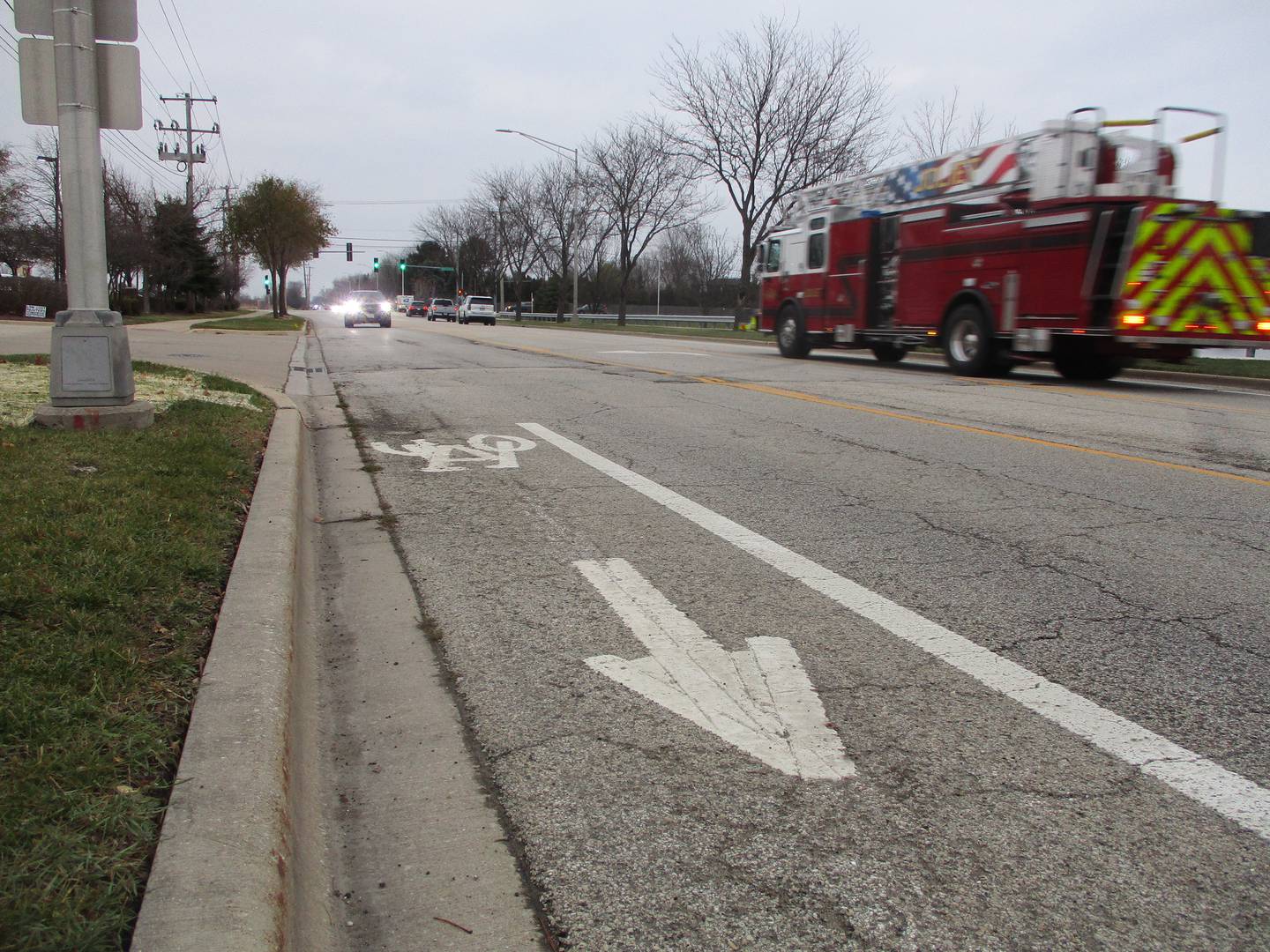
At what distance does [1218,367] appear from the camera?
687 inches

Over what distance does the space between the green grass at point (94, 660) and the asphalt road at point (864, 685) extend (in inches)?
34.1

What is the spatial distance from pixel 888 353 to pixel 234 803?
1924 centimetres

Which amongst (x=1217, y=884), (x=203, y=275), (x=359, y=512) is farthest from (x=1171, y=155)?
(x=203, y=275)

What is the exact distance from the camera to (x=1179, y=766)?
2.80 meters

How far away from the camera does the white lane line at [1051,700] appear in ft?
8.72

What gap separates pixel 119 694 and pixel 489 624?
4.83ft

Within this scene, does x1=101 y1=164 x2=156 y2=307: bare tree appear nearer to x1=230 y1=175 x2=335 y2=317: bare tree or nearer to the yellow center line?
x1=230 y1=175 x2=335 y2=317: bare tree

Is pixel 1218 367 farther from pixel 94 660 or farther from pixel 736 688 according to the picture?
pixel 94 660

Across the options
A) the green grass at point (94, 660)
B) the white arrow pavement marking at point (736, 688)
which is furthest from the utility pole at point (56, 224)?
the white arrow pavement marking at point (736, 688)

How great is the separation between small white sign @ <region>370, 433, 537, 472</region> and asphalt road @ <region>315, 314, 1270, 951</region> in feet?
Result: 0.31

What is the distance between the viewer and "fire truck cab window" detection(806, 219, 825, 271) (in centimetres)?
2002

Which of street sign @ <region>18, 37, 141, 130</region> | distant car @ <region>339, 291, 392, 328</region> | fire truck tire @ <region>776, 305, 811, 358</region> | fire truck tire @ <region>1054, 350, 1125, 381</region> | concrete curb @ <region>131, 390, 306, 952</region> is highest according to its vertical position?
street sign @ <region>18, 37, 141, 130</region>

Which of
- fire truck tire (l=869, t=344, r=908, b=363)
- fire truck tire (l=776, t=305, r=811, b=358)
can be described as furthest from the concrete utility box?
fire truck tire (l=776, t=305, r=811, b=358)

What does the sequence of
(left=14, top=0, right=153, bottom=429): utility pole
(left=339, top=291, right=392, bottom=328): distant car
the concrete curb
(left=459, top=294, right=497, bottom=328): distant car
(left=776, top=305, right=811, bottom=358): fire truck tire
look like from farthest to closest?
(left=459, top=294, right=497, bottom=328): distant car < (left=339, top=291, right=392, bottom=328): distant car < (left=776, top=305, right=811, bottom=358): fire truck tire < (left=14, top=0, right=153, bottom=429): utility pole < the concrete curb
